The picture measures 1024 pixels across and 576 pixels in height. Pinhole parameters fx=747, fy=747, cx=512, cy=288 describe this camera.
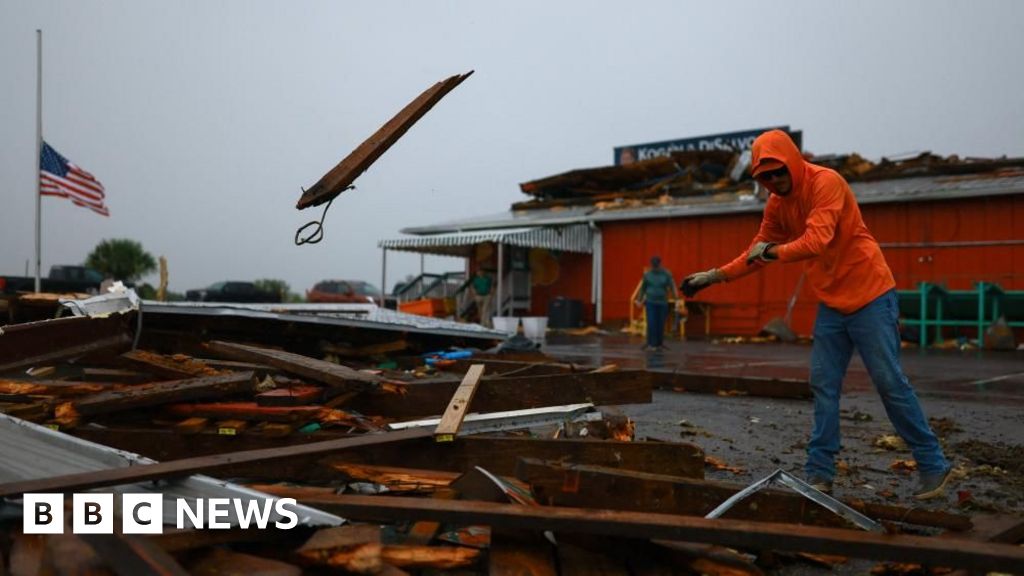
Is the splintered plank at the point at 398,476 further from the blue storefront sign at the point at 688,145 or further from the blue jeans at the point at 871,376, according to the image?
the blue storefront sign at the point at 688,145

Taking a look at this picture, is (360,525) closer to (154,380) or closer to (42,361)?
(154,380)

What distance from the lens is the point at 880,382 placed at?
367cm

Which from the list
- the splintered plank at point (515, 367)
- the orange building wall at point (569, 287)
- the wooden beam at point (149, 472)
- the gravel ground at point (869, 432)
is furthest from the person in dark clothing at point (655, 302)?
the wooden beam at point (149, 472)

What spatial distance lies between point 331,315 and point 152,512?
498 centimetres

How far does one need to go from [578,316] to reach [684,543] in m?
20.0

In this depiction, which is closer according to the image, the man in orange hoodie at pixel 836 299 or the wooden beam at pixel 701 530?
the wooden beam at pixel 701 530

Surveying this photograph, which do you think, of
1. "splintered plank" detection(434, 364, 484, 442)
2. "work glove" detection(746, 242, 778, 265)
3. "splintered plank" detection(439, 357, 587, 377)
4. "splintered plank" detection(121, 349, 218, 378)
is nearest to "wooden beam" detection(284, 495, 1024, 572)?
"splintered plank" detection(434, 364, 484, 442)

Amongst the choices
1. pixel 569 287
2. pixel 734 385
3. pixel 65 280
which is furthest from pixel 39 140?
pixel 734 385

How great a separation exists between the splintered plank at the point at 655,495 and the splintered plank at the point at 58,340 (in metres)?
3.92

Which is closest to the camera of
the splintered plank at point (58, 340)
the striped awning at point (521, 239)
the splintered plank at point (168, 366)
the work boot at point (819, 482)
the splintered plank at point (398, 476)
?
the splintered plank at point (398, 476)

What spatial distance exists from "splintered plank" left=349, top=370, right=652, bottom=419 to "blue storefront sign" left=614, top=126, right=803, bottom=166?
25.0 m

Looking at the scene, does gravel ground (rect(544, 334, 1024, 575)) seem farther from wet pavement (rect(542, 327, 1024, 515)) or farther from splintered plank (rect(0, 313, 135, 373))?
splintered plank (rect(0, 313, 135, 373))

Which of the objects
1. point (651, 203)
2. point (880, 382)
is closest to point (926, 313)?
point (651, 203)

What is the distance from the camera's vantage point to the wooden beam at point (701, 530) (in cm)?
219
